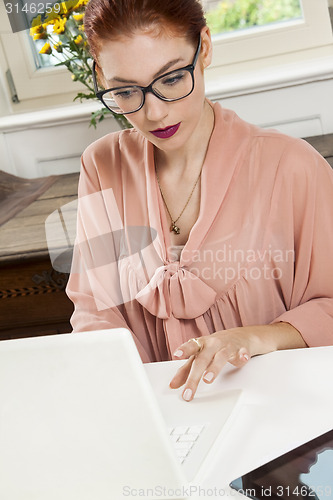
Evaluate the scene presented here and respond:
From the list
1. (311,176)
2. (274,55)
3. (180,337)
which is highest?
(274,55)

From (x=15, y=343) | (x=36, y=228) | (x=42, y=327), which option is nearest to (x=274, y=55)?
(x=36, y=228)

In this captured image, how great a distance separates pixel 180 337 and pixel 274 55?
0.73 m

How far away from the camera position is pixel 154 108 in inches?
39.2

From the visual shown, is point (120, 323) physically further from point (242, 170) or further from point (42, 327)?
point (42, 327)

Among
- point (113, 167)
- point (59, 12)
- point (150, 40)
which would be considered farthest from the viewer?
point (59, 12)

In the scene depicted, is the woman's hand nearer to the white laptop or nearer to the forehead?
the white laptop

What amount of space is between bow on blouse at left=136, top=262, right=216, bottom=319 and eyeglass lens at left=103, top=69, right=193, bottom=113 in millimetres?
272

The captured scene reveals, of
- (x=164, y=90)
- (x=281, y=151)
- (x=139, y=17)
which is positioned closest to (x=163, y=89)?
(x=164, y=90)

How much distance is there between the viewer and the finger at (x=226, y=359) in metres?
0.80

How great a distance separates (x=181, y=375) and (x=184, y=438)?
118mm

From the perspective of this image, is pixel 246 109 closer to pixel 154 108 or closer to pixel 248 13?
pixel 248 13

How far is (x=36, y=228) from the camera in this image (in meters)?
1.55

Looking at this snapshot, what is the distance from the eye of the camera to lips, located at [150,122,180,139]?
1027 mm

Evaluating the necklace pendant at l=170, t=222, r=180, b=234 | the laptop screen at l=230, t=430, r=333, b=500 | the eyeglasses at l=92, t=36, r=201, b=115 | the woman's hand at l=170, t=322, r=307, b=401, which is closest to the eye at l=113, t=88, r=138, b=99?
the eyeglasses at l=92, t=36, r=201, b=115
